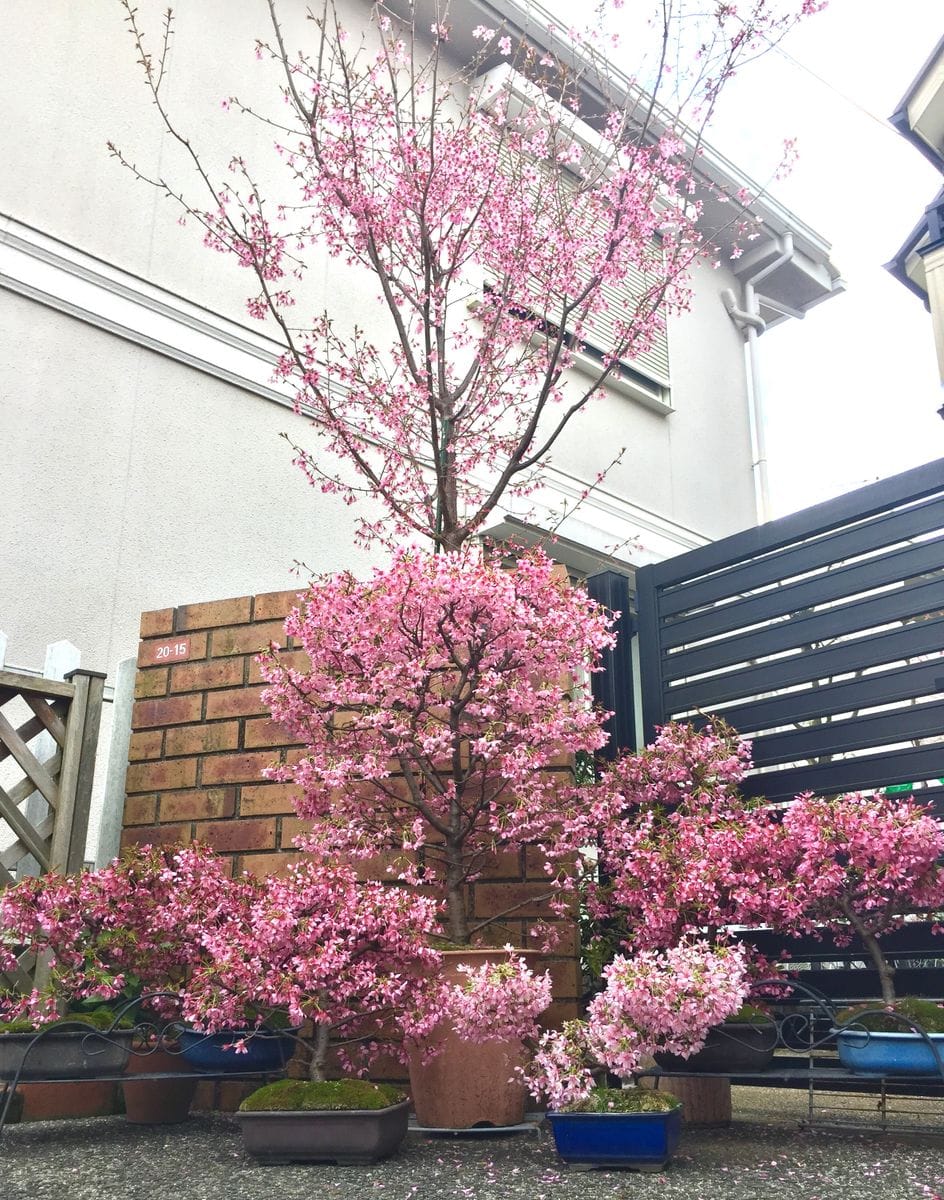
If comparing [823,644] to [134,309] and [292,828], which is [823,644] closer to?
[292,828]

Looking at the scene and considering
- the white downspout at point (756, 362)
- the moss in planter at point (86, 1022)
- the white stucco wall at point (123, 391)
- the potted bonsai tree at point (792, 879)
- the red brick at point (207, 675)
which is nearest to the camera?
the potted bonsai tree at point (792, 879)

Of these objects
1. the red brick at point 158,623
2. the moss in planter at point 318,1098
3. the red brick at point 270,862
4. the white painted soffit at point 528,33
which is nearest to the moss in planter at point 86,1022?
the moss in planter at point 318,1098

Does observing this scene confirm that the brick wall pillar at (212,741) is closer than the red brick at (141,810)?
Result: Yes

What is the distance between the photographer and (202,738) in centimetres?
333

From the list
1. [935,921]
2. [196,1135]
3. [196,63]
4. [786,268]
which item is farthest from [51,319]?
[786,268]

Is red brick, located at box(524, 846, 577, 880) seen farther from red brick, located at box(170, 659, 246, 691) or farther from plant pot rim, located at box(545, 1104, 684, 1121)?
red brick, located at box(170, 659, 246, 691)

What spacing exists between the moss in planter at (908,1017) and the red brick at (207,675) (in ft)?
6.58

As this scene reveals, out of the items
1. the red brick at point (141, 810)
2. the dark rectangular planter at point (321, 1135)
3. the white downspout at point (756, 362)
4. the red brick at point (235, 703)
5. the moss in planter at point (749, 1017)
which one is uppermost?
the white downspout at point (756, 362)

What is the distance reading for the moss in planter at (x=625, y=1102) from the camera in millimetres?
2059

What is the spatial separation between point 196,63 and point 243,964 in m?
4.84

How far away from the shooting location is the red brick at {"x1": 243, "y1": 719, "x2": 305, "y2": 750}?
317 cm

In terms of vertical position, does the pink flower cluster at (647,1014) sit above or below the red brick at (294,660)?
below

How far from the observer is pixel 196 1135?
2506 mm

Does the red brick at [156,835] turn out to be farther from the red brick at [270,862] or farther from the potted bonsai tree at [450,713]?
the potted bonsai tree at [450,713]
